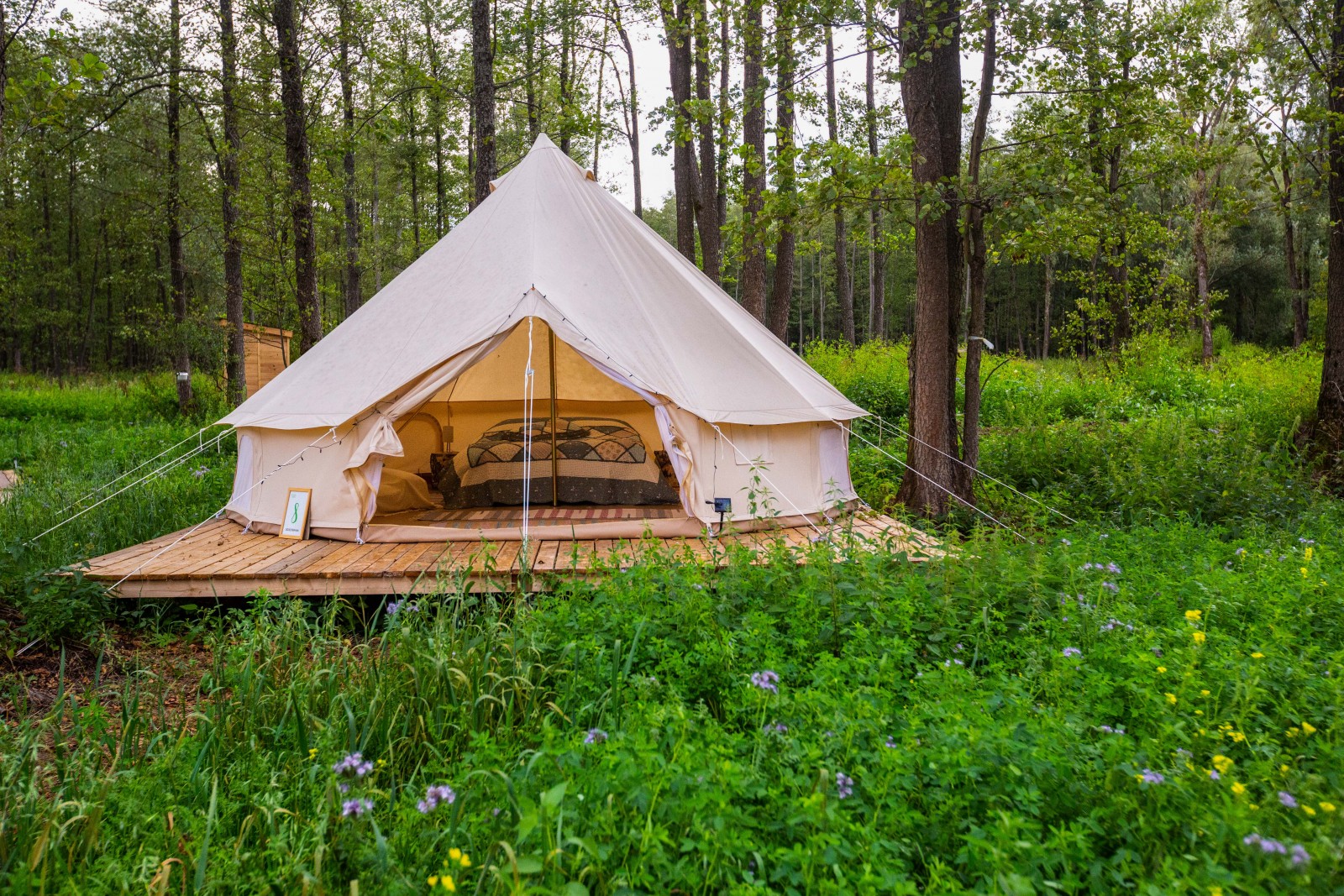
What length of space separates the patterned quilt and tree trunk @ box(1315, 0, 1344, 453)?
5180 mm

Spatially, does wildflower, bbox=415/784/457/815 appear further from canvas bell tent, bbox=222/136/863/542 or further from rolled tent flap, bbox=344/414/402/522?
rolled tent flap, bbox=344/414/402/522

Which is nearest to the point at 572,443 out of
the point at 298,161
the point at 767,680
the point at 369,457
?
the point at 369,457

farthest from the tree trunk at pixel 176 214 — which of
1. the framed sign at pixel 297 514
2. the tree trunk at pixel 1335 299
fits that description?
the tree trunk at pixel 1335 299

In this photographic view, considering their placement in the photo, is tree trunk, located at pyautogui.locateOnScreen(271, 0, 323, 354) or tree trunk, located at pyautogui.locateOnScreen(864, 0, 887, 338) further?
tree trunk, located at pyautogui.locateOnScreen(271, 0, 323, 354)

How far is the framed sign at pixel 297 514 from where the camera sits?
493 centimetres

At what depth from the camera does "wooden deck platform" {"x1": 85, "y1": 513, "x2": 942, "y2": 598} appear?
3.94m

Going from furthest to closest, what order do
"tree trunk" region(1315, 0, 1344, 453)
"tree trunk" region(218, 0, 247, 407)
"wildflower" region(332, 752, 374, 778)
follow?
"tree trunk" region(218, 0, 247, 407)
"tree trunk" region(1315, 0, 1344, 453)
"wildflower" region(332, 752, 374, 778)

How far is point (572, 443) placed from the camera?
640 centimetres

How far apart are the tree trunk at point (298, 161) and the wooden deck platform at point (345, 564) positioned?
4321mm

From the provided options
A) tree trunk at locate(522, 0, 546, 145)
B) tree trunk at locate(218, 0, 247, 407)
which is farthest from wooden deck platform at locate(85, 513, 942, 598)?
tree trunk at locate(218, 0, 247, 407)

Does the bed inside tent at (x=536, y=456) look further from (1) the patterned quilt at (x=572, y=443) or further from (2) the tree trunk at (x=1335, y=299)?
(2) the tree trunk at (x=1335, y=299)

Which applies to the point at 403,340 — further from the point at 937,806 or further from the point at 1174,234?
the point at 1174,234

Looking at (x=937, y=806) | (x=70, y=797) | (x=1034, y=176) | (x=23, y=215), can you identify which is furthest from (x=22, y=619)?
(x=23, y=215)

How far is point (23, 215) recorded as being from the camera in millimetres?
25844
